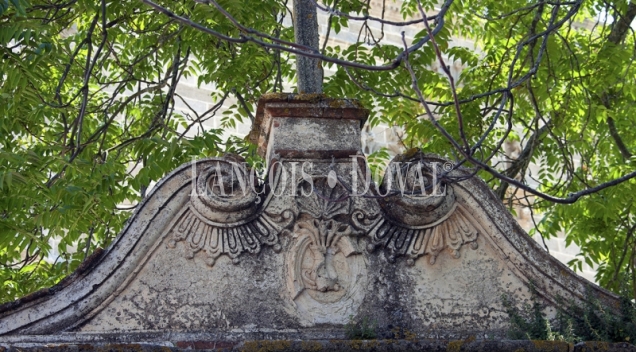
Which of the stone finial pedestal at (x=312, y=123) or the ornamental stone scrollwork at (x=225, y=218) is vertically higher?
the stone finial pedestal at (x=312, y=123)

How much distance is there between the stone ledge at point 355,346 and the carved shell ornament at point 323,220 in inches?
24.7

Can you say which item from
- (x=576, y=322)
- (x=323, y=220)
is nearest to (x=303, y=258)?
(x=323, y=220)

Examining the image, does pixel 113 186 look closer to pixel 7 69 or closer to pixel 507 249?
pixel 7 69

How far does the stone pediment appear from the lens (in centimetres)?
549

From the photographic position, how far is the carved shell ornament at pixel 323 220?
5.69 m

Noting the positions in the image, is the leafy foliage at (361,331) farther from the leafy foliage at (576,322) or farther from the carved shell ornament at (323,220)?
the leafy foliage at (576,322)

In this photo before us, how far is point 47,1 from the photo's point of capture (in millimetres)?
8250

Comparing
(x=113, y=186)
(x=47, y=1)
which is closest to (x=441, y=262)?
(x=113, y=186)

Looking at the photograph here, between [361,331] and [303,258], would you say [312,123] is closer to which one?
[303,258]

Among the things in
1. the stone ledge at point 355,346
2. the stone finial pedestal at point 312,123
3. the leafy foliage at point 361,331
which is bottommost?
the stone ledge at point 355,346

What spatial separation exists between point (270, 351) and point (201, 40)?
13.3ft

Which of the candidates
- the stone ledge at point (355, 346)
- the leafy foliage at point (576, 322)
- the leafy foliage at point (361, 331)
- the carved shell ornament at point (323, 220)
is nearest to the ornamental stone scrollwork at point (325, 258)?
the carved shell ornament at point (323, 220)

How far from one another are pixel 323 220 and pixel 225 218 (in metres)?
0.50

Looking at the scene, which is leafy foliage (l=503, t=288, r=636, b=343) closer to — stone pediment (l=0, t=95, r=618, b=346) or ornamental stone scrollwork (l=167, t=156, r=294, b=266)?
stone pediment (l=0, t=95, r=618, b=346)
